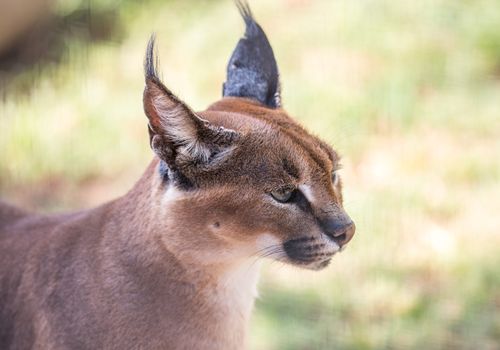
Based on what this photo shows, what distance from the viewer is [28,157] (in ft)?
20.4

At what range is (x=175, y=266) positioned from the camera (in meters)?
3.25

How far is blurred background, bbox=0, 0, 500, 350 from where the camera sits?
488cm

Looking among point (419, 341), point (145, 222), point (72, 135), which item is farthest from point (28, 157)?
point (145, 222)

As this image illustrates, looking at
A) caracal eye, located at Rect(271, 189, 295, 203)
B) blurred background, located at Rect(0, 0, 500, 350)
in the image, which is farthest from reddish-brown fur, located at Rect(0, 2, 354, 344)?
blurred background, located at Rect(0, 0, 500, 350)

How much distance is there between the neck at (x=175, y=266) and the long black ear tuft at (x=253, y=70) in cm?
44

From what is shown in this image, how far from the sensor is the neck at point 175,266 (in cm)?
319

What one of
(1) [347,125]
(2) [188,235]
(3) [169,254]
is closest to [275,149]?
(2) [188,235]

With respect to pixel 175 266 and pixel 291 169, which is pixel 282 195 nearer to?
pixel 291 169

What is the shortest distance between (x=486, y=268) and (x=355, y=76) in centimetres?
185

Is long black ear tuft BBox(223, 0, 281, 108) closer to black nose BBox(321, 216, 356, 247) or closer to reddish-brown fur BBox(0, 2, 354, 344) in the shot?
reddish-brown fur BBox(0, 2, 354, 344)

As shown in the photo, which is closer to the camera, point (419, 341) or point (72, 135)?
point (419, 341)

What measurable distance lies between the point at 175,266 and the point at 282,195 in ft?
1.46

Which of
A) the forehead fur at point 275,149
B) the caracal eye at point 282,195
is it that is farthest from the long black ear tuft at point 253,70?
the caracal eye at point 282,195

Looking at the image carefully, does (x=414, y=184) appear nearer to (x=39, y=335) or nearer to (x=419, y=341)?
(x=419, y=341)
